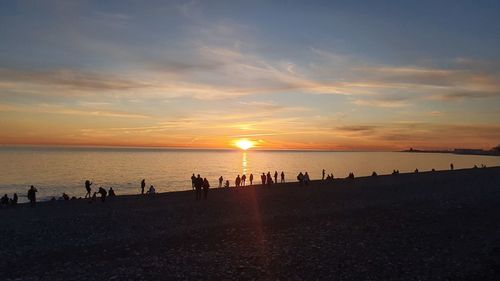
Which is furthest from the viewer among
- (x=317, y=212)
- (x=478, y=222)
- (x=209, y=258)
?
(x=317, y=212)

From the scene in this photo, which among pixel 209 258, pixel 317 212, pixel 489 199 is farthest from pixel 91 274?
pixel 489 199

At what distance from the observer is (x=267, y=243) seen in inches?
759

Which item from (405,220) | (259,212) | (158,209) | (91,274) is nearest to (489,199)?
(405,220)

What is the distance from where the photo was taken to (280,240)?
781 inches

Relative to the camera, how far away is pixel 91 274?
1526 cm

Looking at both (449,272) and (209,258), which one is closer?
(449,272)

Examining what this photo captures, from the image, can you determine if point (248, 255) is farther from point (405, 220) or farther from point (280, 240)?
point (405, 220)

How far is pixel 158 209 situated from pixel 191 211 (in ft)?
12.7

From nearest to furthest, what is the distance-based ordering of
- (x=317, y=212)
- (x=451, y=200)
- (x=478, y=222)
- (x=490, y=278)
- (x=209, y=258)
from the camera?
(x=490, y=278) < (x=209, y=258) < (x=478, y=222) < (x=317, y=212) < (x=451, y=200)

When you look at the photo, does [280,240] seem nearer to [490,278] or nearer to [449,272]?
[449,272]

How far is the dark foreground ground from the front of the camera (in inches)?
599

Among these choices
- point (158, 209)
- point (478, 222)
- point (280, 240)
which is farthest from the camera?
point (158, 209)

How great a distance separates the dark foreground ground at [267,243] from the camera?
49.9ft

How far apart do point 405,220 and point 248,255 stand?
11342 millimetres
